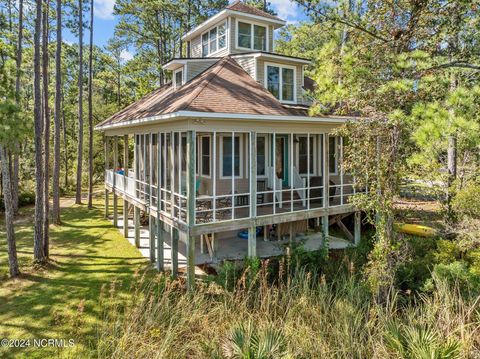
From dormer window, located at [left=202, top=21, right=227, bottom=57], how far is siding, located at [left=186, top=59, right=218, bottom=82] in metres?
1.48

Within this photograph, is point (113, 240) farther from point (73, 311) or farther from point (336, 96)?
point (336, 96)

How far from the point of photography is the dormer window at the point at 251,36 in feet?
51.3

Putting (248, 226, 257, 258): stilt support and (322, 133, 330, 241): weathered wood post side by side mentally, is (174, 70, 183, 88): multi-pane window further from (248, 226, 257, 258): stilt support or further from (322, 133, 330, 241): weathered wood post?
(248, 226, 257, 258): stilt support

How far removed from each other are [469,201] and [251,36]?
11.0 metres

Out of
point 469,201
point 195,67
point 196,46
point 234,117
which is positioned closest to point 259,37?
point 195,67

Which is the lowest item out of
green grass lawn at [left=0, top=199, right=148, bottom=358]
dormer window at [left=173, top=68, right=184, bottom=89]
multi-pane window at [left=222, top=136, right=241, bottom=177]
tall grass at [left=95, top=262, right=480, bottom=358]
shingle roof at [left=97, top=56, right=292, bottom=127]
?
green grass lawn at [left=0, top=199, right=148, bottom=358]

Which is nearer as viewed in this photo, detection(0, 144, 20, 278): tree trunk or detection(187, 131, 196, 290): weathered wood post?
detection(187, 131, 196, 290): weathered wood post

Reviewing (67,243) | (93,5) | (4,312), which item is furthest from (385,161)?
(93,5)

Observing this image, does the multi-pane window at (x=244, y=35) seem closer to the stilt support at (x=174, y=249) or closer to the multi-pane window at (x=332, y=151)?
Answer: the multi-pane window at (x=332, y=151)

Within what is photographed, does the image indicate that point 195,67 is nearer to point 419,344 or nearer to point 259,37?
point 259,37

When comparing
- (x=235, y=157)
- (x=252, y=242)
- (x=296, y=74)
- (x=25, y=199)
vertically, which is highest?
(x=296, y=74)

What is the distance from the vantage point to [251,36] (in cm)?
1588

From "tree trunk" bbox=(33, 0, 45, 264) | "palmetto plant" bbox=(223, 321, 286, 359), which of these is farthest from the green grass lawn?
"palmetto plant" bbox=(223, 321, 286, 359)

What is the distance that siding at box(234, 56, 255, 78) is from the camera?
13305 millimetres
